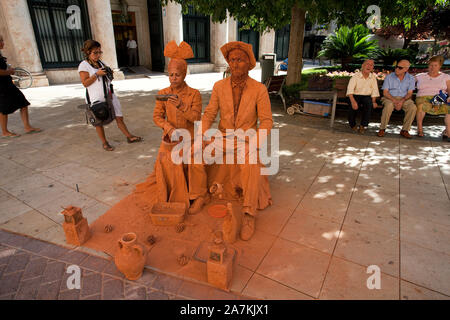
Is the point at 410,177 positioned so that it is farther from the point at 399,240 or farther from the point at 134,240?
the point at 134,240

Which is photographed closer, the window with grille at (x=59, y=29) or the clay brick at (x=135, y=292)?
the clay brick at (x=135, y=292)

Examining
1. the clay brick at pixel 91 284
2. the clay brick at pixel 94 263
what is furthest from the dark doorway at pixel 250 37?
the clay brick at pixel 91 284

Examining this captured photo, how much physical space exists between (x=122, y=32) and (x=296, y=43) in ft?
46.2

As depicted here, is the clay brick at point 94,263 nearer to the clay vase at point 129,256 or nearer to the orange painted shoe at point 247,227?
the clay vase at point 129,256

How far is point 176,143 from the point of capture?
11.3 feet

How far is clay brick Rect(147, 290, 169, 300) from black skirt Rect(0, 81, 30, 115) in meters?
5.59

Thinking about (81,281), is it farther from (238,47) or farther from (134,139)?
(134,139)

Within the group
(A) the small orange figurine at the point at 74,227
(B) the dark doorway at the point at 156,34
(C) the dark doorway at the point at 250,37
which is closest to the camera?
(A) the small orange figurine at the point at 74,227

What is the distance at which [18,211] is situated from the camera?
11.4ft

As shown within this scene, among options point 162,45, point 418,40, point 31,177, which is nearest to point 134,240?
point 31,177

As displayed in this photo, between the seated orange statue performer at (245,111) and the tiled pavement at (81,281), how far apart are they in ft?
2.88

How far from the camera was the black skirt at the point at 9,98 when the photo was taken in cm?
565
